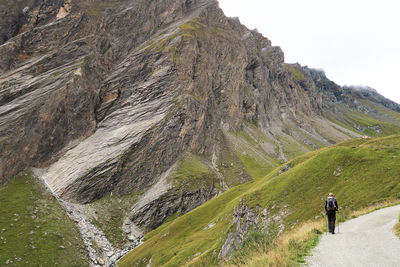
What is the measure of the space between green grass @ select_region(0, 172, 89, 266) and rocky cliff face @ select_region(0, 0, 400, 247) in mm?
13536

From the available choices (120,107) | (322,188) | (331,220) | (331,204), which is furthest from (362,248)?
(120,107)

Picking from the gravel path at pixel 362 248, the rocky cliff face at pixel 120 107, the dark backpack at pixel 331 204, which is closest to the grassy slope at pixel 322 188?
the dark backpack at pixel 331 204

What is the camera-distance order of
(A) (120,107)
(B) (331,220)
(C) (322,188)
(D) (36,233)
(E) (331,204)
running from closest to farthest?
(B) (331,220) → (E) (331,204) → (C) (322,188) → (D) (36,233) → (A) (120,107)

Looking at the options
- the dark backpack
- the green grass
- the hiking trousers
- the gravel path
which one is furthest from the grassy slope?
the green grass

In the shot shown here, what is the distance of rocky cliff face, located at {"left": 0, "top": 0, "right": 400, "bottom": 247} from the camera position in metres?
107

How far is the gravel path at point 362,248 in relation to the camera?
12.3 m

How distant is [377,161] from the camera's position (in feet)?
118

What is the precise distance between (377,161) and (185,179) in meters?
76.5

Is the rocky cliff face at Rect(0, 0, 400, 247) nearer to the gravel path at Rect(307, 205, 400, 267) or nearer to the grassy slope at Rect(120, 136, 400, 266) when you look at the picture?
the grassy slope at Rect(120, 136, 400, 266)

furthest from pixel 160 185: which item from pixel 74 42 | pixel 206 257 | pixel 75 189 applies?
pixel 74 42

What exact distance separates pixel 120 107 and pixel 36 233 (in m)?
85.5

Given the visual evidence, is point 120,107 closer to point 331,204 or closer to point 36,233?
point 36,233

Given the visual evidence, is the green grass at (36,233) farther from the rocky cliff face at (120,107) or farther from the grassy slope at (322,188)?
the grassy slope at (322,188)

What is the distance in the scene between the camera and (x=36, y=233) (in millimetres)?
67688
